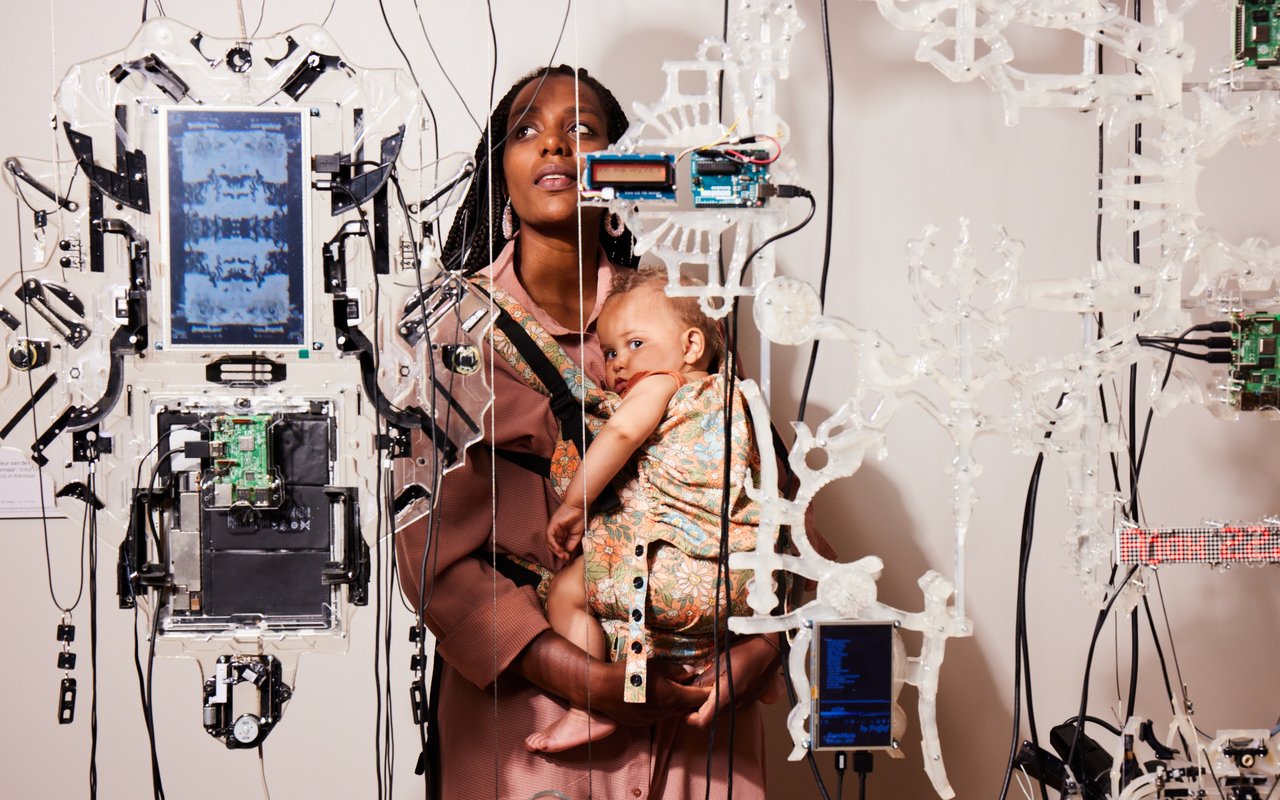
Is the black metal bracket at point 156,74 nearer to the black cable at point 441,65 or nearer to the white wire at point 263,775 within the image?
the black cable at point 441,65

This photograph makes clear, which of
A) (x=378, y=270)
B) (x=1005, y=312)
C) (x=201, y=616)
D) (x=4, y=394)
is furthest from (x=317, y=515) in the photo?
(x=1005, y=312)

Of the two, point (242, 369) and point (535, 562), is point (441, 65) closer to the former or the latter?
point (242, 369)

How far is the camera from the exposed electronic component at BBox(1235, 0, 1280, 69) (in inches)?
72.6

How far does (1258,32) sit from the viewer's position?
185cm

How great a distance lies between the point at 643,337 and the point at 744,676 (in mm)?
630

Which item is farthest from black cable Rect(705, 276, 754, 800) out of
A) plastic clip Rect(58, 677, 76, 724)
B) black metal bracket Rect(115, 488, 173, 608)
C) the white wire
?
plastic clip Rect(58, 677, 76, 724)

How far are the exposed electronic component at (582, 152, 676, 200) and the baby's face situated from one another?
0.23 metres

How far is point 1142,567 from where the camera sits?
6.40ft

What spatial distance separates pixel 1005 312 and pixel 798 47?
2.34 feet

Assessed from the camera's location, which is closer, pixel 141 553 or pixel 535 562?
pixel 141 553

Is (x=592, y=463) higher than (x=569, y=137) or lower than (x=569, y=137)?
lower

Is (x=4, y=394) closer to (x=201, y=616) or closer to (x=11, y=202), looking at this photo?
(x=11, y=202)

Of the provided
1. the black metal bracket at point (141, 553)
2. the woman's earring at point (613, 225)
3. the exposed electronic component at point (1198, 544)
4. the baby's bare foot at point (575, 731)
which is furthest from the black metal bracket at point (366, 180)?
the exposed electronic component at point (1198, 544)

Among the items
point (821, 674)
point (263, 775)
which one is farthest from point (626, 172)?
point (263, 775)
